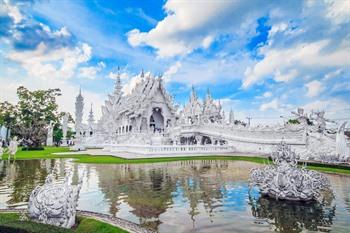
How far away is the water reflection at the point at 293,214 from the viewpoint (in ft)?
22.2

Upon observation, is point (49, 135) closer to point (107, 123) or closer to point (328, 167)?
point (107, 123)

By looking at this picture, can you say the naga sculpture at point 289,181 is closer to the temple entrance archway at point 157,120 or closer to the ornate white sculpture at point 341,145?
the ornate white sculpture at point 341,145

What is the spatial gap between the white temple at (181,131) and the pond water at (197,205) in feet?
22.4

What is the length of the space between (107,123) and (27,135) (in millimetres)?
13455

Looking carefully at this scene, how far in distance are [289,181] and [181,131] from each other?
93.6ft

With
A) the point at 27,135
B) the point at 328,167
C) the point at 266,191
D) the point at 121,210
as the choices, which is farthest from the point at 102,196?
the point at 27,135

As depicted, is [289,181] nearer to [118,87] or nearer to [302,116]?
[302,116]

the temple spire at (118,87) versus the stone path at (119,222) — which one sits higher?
the temple spire at (118,87)

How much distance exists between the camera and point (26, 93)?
178ft

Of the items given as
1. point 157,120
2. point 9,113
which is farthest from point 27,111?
point 157,120

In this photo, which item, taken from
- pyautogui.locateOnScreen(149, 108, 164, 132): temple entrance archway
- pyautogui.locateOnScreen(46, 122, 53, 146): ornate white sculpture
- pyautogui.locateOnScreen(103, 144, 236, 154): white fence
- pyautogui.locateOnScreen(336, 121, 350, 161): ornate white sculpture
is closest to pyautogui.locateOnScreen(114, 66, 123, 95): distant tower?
pyautogui.locateOnScreen(149, 108, 164, 132): temple entrance archway

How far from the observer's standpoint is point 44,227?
189 inches

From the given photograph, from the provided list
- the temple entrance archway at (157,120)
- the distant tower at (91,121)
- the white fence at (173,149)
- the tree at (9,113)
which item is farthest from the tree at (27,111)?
the white fence at (173,149)

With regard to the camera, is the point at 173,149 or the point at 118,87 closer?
the point at 173,149
